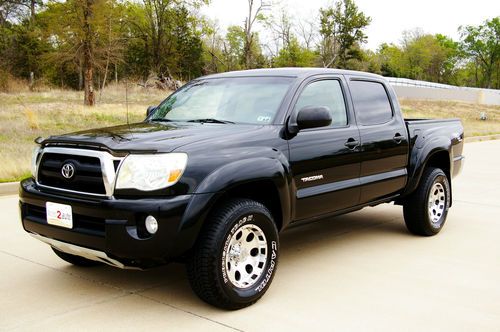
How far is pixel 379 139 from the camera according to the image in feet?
18.0

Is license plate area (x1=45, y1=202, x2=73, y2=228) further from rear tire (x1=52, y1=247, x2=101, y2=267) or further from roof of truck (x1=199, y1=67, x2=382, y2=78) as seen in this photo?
roof of truck (x1=199, y1=67, x2=382, y2=78)

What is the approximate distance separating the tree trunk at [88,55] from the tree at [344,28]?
41149 mm

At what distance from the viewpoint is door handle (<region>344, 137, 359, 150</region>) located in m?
5.07

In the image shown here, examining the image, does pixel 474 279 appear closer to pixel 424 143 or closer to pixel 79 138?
pixel 424 143

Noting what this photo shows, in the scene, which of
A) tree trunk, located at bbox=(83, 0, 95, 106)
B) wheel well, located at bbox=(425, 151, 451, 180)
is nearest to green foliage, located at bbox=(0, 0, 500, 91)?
tree trunk, located at bbox=(83, 0, 95, 106)

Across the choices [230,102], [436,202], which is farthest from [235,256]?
[436,202]

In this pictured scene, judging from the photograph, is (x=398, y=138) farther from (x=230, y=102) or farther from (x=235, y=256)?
(x=235, y=256)

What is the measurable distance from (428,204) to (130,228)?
3709 millimetres

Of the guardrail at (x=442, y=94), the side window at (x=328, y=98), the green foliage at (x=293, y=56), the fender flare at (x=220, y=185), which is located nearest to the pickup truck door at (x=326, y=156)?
the side window at (x=328, y=98)

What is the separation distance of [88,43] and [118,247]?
84.5 ft

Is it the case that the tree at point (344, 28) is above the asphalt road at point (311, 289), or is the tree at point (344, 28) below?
above

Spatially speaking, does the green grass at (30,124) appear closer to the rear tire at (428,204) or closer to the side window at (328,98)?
the side window at (328,98)

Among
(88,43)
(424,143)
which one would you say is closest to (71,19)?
(88,43)

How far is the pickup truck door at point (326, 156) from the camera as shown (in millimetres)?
4578
